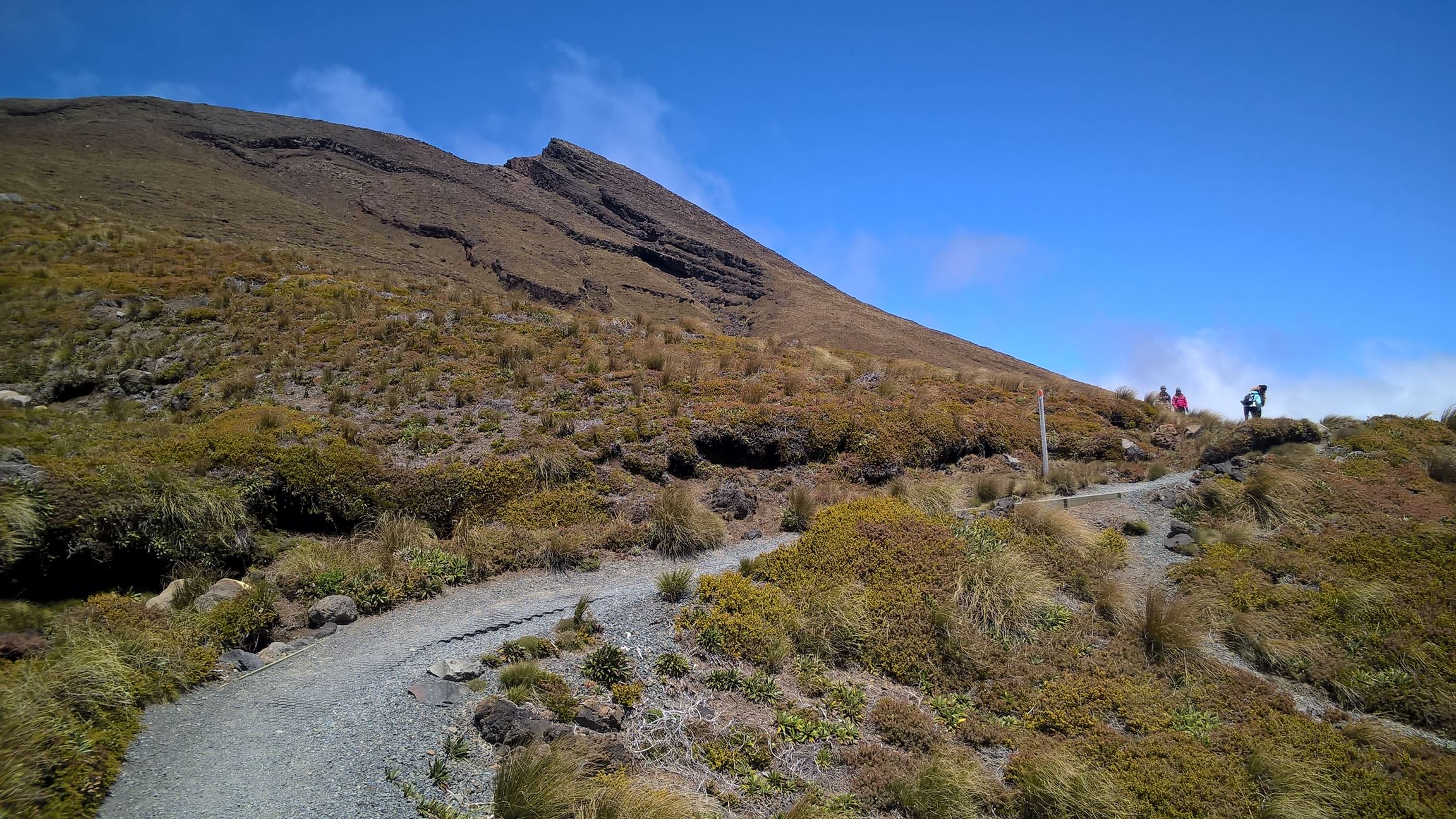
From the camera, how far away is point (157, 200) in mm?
40875

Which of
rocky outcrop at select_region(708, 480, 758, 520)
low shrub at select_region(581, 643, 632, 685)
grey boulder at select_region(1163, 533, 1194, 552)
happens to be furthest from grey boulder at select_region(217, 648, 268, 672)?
grey boulder at select_region(1163, 533, 1194, 552)

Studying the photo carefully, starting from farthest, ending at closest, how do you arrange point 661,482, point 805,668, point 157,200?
point 157,200
point 661,482
point 805,668

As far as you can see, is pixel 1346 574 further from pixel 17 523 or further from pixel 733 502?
pixel 17 523

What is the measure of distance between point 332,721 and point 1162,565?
1134 cm

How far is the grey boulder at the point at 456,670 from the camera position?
6.62 metres

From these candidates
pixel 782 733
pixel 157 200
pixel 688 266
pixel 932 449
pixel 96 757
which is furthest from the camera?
pixel 688 266

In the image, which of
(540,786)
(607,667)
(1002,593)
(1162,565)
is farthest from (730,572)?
(1162,565)

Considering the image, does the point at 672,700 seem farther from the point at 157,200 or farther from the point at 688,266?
the point at 688,266

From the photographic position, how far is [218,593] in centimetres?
795

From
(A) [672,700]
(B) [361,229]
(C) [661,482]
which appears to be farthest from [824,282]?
(A) [672,700]

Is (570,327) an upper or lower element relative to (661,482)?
upper

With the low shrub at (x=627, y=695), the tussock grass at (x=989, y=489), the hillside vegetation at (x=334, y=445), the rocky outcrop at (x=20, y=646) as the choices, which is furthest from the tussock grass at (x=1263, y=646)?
the rocky outcrop at (x=20, y=646)

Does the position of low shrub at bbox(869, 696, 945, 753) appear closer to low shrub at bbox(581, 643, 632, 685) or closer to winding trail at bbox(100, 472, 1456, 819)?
winding trail at bbox(100, 472, 1456, 819)

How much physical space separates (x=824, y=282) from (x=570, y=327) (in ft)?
244
